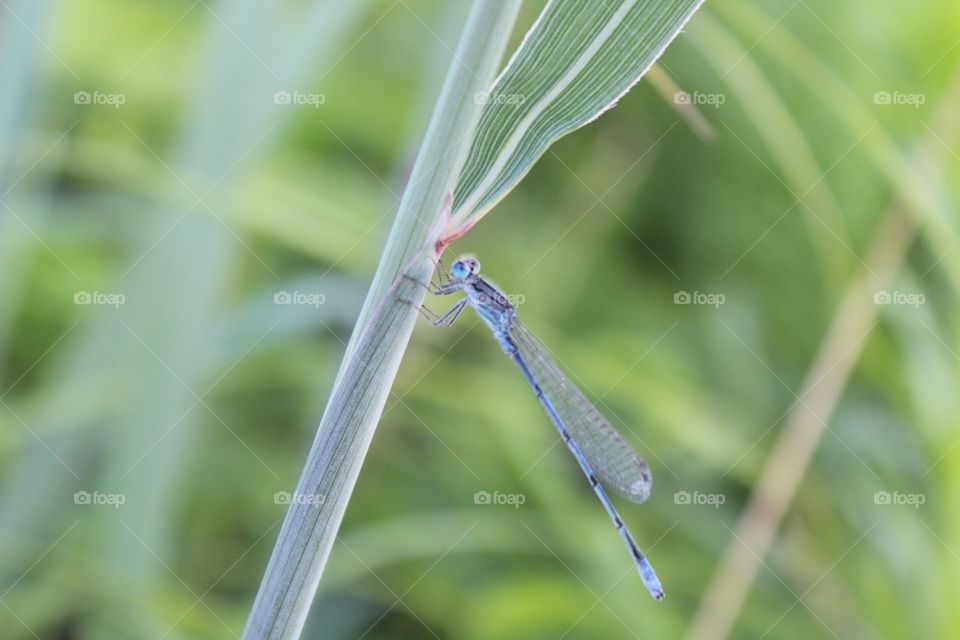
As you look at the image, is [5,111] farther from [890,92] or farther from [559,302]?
[890,92]

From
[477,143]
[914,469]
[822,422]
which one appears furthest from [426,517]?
[477,143]

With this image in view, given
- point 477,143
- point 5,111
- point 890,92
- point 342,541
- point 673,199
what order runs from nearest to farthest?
point 477,143 → point 5,111 → point 342,541 → point 890,92 → point 673,199

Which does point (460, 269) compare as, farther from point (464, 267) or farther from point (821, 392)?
point (821, 392)

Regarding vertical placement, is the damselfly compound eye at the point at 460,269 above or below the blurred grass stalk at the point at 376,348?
above

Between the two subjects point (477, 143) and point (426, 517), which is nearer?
point (477, 143)

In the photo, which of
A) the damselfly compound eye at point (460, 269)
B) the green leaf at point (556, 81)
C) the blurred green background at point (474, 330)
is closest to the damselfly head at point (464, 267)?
the damselfly compound eye at point (460, 269)

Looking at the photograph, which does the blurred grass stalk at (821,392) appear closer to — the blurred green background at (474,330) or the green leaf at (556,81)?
the blurred green background at (474,330)

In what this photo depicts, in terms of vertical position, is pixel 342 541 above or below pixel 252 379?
below
